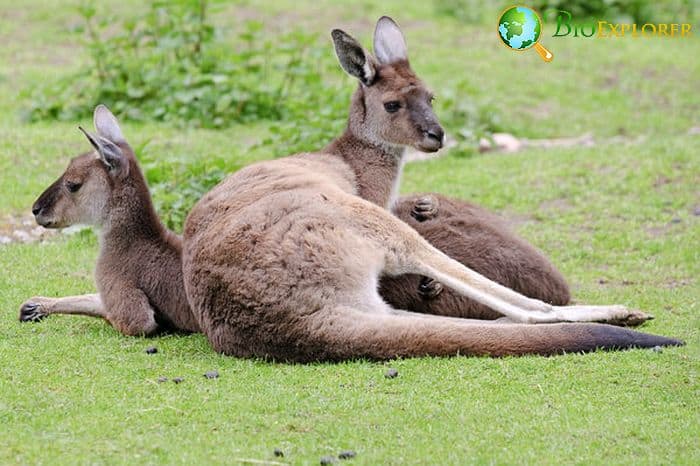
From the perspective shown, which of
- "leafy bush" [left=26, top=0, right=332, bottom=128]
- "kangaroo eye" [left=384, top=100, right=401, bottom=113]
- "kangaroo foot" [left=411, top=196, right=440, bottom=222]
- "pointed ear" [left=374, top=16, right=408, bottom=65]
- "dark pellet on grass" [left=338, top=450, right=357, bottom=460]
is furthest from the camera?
"leafy bush" [left=26, top=0, right=332, bottom=128]

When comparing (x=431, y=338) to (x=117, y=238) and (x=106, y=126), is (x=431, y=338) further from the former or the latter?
(x=106, y=126)

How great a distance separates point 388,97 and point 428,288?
1.62 m

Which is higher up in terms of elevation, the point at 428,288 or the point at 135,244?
the point at 428,288

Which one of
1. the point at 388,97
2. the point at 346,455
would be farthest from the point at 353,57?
the point at 346,455

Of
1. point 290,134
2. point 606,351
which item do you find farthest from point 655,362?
point 290,134

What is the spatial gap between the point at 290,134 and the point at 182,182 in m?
1.46

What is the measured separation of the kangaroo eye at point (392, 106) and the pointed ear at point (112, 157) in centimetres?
170

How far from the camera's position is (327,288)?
20.1ft

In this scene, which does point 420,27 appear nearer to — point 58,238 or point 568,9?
point 568,9

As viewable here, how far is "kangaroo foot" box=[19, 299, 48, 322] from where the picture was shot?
7.32 meters

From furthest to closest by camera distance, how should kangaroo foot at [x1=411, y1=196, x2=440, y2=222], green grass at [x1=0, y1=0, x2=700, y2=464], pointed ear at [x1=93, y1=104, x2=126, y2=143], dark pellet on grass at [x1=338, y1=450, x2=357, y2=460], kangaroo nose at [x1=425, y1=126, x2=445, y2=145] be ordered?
kangaroo nose at [x1=425, y1=126, x2=445, y2=145] → pointed ear at [x1=93, y1=104, x2=126, y2=143] → kangaroo foot at [x1=411, y1=196, x2=440, y2=222] → green grass at [x1=0, y1=0, x2=700, y2=464] → dark pellet on grass at [x1=338, y1=450, x2=357, y2=460]

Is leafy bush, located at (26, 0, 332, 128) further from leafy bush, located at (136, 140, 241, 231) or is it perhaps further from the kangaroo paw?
the kangaroo paw

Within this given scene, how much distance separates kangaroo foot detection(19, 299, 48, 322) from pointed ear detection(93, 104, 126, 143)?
111 centimetres

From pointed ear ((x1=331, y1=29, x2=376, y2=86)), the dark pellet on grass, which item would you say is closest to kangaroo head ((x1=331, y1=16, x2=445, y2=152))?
pointed ear ((x1=331, y1=29, x2=376, y2=86))
